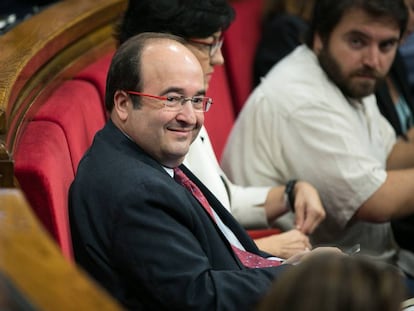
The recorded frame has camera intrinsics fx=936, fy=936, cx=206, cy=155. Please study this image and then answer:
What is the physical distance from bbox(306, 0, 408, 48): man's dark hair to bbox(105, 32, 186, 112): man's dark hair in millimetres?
1029

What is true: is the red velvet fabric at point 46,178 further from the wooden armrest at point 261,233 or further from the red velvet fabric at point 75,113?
the wooden armrest at point 261,233

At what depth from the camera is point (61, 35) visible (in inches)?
91.0

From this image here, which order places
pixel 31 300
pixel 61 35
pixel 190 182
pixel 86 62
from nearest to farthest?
pixel 31 300 < pixel 190 182 < pixel 61 35 < pixel 86 62

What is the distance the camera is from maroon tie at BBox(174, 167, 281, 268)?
1940 millimetres

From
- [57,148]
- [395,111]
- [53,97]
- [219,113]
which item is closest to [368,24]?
[219,113]

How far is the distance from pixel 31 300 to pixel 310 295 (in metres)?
0.31

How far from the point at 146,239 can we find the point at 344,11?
4.55 ft

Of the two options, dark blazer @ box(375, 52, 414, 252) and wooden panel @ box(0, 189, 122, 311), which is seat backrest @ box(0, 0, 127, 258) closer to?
wooden panel @ box(0, 189, 122, 311)

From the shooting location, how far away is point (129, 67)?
1.85 meters

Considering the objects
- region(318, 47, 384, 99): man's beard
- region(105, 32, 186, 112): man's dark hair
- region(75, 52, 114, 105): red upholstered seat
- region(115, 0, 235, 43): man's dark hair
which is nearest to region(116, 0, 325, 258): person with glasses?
region(115, 0, 235, 43): man's dark hair

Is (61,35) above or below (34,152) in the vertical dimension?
above

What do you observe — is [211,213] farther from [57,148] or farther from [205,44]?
[205,44]

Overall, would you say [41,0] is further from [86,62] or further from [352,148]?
[352,148]

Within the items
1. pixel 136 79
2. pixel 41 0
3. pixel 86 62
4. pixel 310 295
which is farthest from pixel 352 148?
pixel 310 295
